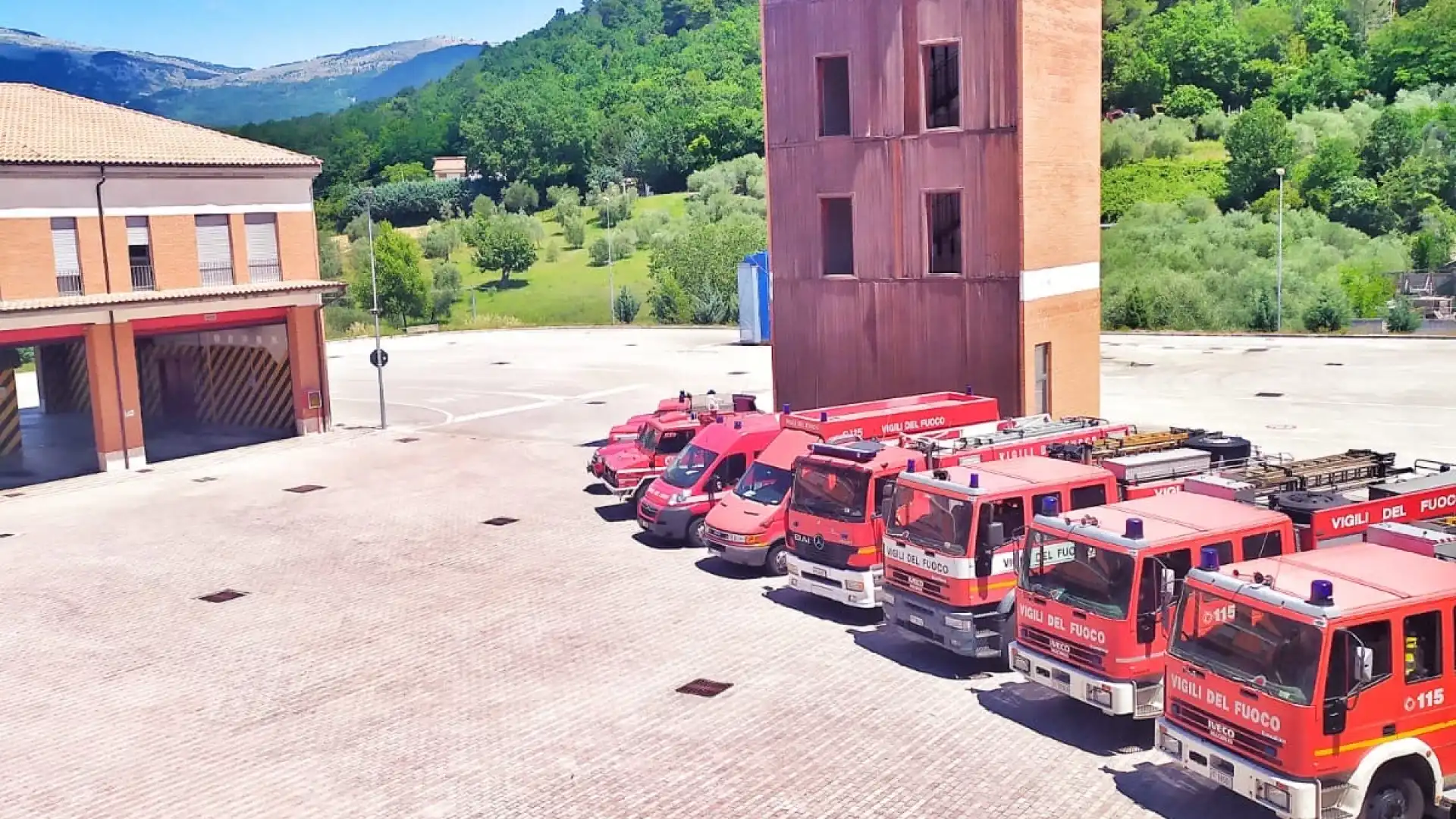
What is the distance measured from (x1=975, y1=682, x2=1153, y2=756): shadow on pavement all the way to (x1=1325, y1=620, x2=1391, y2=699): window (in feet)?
9.91

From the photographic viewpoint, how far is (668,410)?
26.3 metres

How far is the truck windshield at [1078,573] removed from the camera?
1262 centimetres

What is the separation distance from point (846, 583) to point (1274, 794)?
289 inches

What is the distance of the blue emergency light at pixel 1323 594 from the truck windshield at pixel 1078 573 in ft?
7.13

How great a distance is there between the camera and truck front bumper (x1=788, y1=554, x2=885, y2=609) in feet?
55.9

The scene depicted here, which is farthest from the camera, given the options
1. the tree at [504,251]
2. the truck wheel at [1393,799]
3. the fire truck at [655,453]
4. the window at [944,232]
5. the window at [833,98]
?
the tree at [504,251]

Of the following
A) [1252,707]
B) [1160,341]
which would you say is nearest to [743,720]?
[1252,707]

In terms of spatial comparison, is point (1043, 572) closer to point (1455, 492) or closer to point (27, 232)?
point (1455, 492)

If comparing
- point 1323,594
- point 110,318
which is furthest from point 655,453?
point 1323,594

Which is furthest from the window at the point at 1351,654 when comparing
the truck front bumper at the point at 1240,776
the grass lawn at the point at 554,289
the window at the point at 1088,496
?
the grass lawn at the point at 554,289

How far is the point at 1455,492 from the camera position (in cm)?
1459

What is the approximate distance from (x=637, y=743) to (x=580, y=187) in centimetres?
11596

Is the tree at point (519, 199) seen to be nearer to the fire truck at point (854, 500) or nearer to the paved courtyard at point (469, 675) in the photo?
the paved courtyard at point (469, 675)

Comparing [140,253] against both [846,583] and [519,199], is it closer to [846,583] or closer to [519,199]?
[846,583]
